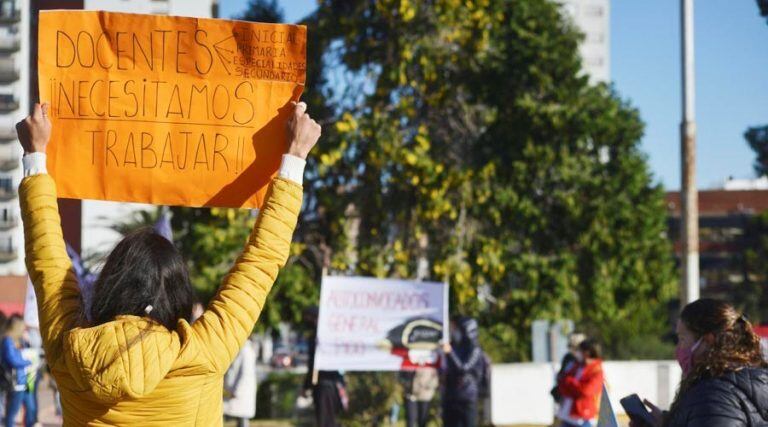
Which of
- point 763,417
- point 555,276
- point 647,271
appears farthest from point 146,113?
point 647,271

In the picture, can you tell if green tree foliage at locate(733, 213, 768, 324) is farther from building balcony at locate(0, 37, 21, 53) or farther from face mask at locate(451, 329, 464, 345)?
building balcony at locate(0, 37, 21, 53)

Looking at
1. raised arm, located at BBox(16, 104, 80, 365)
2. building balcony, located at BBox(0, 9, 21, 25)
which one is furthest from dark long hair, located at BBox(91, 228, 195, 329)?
building balcony, located at BBox(0, 9, 21, 25)

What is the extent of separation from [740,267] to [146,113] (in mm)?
82823

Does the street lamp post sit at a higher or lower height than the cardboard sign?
higher

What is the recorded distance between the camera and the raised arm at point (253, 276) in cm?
273

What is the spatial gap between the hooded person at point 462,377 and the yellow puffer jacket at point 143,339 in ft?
33.1

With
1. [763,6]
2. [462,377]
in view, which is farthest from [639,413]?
[462,377]

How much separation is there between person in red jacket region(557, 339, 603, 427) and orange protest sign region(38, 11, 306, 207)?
760 centimetres

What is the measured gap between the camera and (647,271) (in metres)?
27.7

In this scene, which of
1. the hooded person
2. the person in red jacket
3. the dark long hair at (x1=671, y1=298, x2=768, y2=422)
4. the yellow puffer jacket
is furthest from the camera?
the hooded person

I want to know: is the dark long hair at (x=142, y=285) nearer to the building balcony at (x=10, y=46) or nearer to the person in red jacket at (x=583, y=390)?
the person in red jacket at (x=583, y=390)

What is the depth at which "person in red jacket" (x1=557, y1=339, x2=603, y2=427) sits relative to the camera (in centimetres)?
1037

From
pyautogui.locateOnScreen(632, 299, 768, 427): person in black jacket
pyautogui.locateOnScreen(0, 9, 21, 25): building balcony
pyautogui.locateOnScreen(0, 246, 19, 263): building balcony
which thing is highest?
pyautogui.locateOnScreen(0, 9, 21, 25): building balcony

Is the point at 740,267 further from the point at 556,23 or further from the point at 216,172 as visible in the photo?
the point at 216,172
